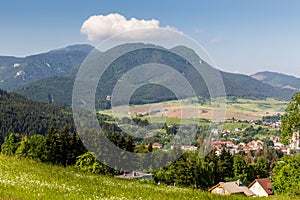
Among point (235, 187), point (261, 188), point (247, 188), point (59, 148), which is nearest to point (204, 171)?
point (235, 187)

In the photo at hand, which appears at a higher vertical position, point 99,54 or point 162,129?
point 99,54

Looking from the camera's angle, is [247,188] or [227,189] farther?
[247,188]

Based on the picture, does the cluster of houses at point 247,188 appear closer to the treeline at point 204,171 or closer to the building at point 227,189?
the building at point 227,189

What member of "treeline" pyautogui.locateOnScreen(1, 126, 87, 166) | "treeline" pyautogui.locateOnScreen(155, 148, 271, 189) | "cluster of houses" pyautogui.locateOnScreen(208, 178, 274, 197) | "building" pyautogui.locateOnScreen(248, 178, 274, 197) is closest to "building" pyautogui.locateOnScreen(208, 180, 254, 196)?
"cluster of houses" pyautogui.locateOnScreen(208, 178, 274, 197)

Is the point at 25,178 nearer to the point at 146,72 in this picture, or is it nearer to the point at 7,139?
the point at 146,72

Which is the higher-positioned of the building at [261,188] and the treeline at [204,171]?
the treeline at [204,171]

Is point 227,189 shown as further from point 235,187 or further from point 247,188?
point 247,188

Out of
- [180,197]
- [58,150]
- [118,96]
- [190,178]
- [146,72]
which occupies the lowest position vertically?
[190,178]

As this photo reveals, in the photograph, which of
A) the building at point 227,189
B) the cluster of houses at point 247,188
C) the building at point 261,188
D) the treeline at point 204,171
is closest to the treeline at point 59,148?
the treeline at point 204,171

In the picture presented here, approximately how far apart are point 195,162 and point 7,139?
36514mm

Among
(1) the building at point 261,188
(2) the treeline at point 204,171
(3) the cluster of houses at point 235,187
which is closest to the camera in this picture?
(3) the cluster of houses at point 235,187

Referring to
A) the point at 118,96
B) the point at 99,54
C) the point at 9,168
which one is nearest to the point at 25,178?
the point at 9,168

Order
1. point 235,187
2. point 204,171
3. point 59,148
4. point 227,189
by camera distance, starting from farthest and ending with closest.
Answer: point 204,171, point 235,187, point 227,189, point 59,148

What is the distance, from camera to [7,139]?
6906cm
